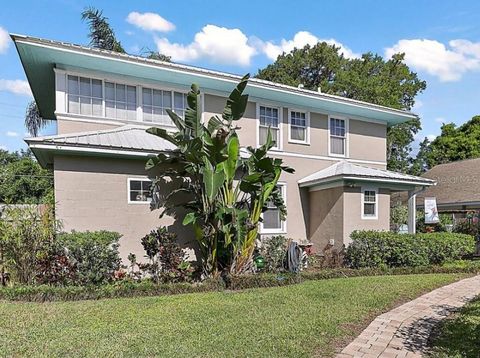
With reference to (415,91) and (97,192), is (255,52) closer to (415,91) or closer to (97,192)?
(415,91)

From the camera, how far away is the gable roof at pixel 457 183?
23.0m

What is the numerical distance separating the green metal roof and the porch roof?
270 centimetres

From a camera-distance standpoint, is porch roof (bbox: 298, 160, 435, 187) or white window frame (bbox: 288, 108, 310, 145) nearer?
porch roof (bbox: 298, 160, 435, 187)

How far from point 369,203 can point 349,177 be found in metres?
1.66

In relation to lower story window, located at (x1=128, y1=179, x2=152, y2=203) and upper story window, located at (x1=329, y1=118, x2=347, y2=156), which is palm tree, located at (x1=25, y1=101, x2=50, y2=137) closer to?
lower story window, located at (x1=128, y1=179, x2=152, y2=203)

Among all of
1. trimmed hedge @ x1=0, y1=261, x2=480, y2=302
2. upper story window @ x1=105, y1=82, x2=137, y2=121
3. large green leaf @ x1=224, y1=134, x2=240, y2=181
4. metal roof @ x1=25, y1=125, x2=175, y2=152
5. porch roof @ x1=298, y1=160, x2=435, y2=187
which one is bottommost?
trimmed hedge @ x1=0, y1=261, x2=480, y2=302

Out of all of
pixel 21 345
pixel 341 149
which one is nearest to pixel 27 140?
pixel 21 345

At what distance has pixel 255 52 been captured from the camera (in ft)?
92.8

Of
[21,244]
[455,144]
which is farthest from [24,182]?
[455,144]

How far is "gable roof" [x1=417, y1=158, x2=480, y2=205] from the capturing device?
2297 cm

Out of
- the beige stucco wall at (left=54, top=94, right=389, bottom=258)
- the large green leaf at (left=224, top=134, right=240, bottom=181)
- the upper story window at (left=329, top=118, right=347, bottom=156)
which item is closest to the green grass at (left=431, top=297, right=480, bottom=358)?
the large green leaf at (left=224, top=134, right=240, bottom=181)

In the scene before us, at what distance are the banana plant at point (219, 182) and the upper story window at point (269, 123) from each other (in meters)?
3.78

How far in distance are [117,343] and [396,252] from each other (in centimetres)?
985

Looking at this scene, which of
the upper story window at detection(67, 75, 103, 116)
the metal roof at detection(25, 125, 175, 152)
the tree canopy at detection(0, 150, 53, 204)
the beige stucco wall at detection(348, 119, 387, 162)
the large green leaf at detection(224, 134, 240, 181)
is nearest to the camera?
the metal roof at detection(25, 125, 175, 152)
